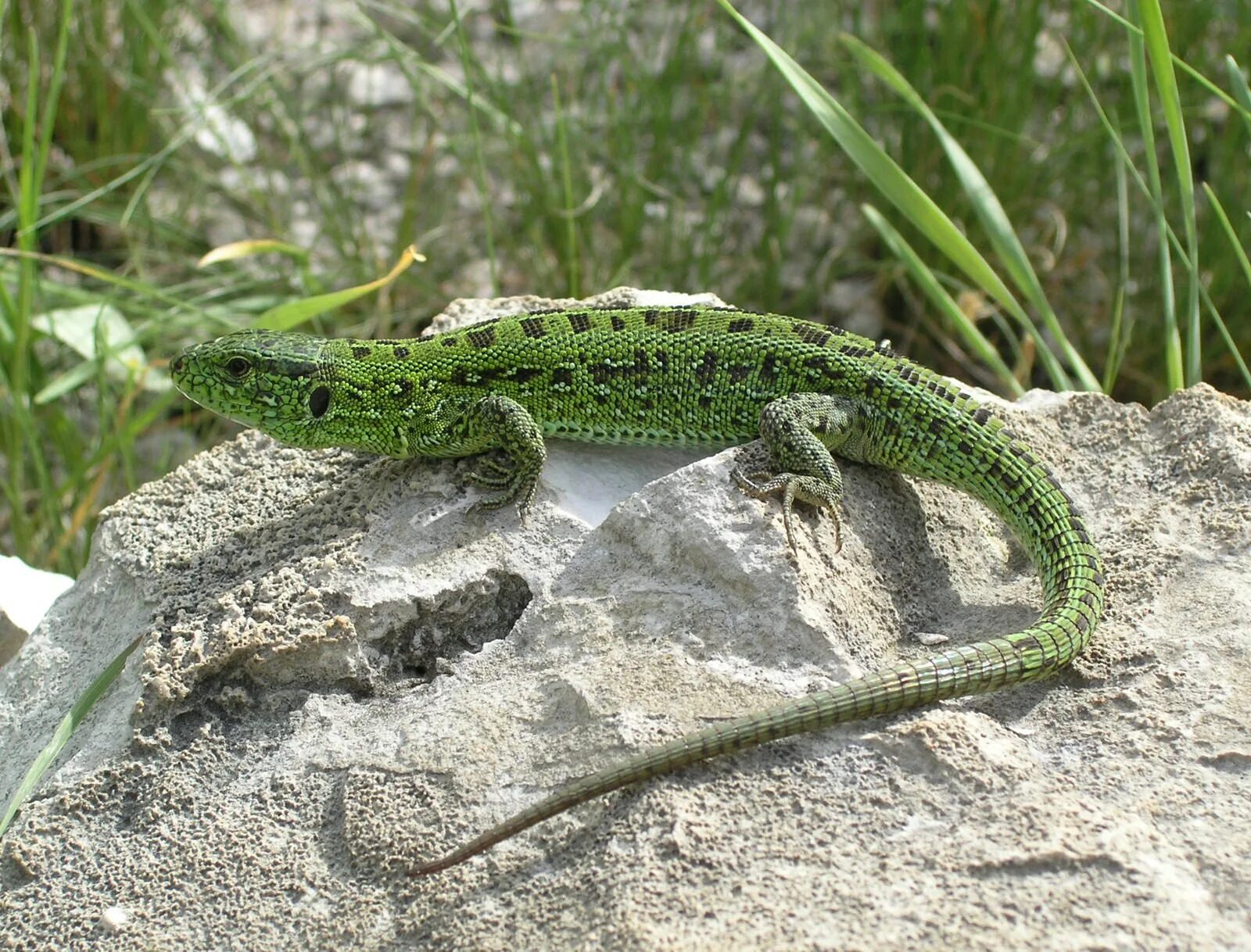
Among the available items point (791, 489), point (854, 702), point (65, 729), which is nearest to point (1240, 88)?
point (791, 489)

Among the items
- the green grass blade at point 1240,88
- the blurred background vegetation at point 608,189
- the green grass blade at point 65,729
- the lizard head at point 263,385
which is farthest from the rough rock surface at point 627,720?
the blurred background vegetation at point 608,189

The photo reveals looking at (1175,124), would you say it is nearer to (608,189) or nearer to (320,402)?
(320,402)

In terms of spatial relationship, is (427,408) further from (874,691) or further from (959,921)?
(959,921)

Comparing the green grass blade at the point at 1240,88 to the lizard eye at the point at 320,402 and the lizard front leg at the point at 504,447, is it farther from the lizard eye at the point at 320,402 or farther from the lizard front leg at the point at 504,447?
the lizard eye at the point at 320,402

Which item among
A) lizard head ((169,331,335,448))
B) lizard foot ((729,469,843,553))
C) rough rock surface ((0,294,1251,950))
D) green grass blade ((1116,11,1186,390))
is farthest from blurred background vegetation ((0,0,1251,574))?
lizard foot ((729,469,843,553))

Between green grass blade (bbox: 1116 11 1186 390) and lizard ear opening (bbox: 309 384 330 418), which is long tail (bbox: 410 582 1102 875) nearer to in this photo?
green grass blade (bbox: 1116 11 1186 390)

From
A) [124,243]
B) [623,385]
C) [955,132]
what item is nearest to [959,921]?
[623,385]

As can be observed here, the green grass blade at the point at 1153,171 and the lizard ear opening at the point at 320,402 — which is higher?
the green grass blade at the point at 1153,171
